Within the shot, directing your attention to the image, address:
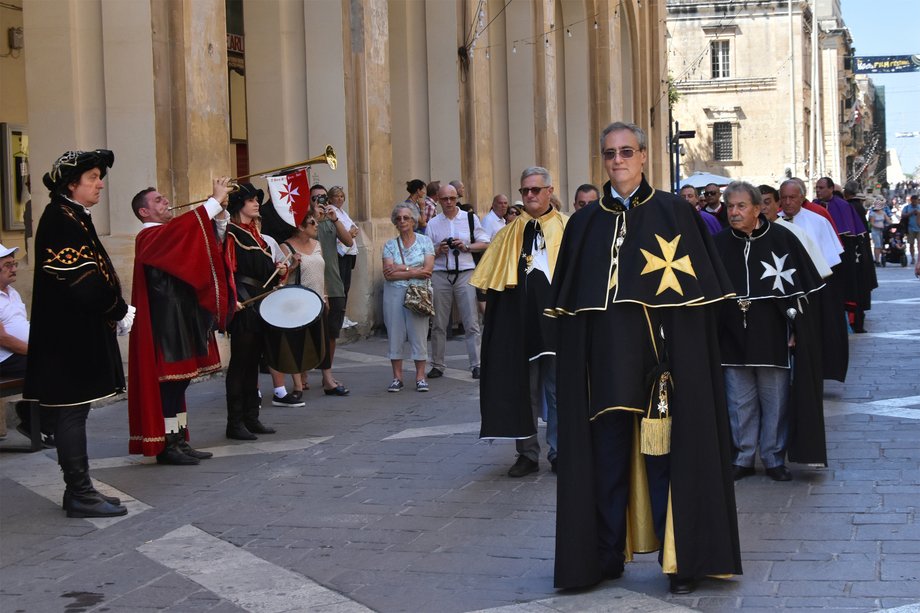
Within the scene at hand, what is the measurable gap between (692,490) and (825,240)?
22.0 ft

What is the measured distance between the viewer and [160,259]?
8.56 meters

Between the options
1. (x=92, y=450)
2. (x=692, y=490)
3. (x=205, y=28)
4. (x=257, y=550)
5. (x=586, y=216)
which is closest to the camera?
(x=692, y=490)

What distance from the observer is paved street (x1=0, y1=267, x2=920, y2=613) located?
566cm

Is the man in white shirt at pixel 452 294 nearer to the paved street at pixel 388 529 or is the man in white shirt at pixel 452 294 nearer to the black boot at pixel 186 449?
the paved street at pixel 388 529

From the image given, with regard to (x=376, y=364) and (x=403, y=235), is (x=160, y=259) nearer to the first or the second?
(x=403, y=235)

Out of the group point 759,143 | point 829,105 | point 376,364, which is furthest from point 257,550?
point 829,105

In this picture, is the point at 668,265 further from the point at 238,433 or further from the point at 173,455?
the point at 238,433

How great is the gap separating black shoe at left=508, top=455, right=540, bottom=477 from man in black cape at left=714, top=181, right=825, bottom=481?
1.26 metres

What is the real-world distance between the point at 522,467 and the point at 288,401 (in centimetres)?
364

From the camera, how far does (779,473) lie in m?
8.04

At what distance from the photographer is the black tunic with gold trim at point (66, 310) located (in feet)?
23.6

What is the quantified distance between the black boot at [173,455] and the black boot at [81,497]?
1362 mm

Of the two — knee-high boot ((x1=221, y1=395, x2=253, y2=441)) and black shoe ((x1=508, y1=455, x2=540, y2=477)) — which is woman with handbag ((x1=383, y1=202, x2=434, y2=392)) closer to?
knee-high boot ((x1=221, y1=395, x2=253, y2=441))

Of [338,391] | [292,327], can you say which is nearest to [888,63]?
[338,391]
